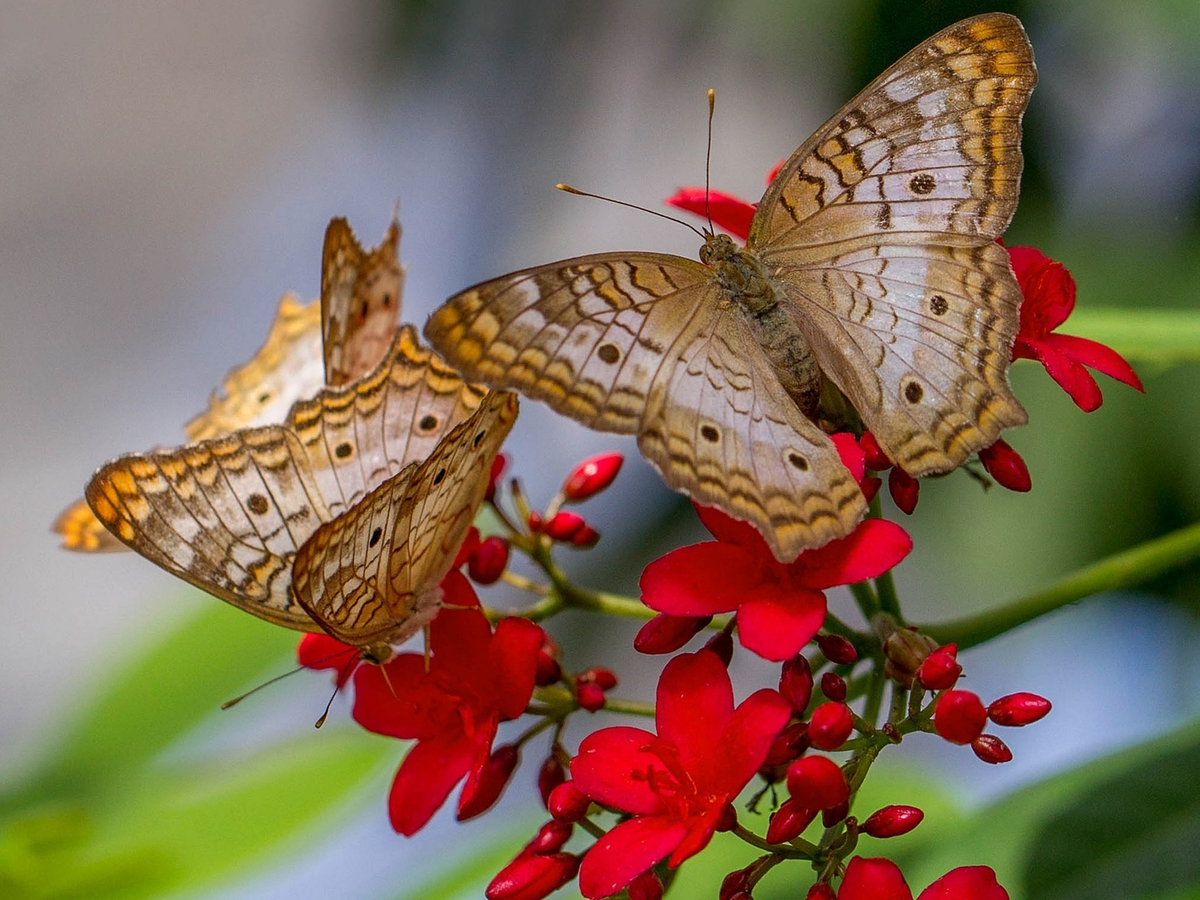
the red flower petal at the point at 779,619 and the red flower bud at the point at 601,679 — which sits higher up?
the red flower petal at the point at 779,619

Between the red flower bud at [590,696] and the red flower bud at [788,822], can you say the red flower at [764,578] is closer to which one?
the red flower bud at [788,822]

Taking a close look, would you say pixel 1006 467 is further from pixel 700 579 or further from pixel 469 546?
pixel 469 546

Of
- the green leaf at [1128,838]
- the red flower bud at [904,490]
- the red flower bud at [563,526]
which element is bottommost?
the green leaf at [1128,838]

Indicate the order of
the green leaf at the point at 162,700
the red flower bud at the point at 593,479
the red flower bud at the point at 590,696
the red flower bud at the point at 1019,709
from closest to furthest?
the red flower bud at the point at 1019,709
the red flower bud at the point at 590,696
the red flower bud at the point at 593,479
the green leaf at the point at 162,700

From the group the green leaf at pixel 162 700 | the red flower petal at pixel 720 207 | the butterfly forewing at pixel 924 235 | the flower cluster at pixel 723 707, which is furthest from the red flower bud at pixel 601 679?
the green leaf at pixel 162 700

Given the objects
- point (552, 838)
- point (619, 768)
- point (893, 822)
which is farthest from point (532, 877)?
point (893, 822)

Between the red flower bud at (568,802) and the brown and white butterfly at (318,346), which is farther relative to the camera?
the brown and white butterfly at (318,346)

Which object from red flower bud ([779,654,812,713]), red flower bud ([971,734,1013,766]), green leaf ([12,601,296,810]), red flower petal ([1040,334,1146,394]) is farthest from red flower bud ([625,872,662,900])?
green leaf ([12,601,296,810])
